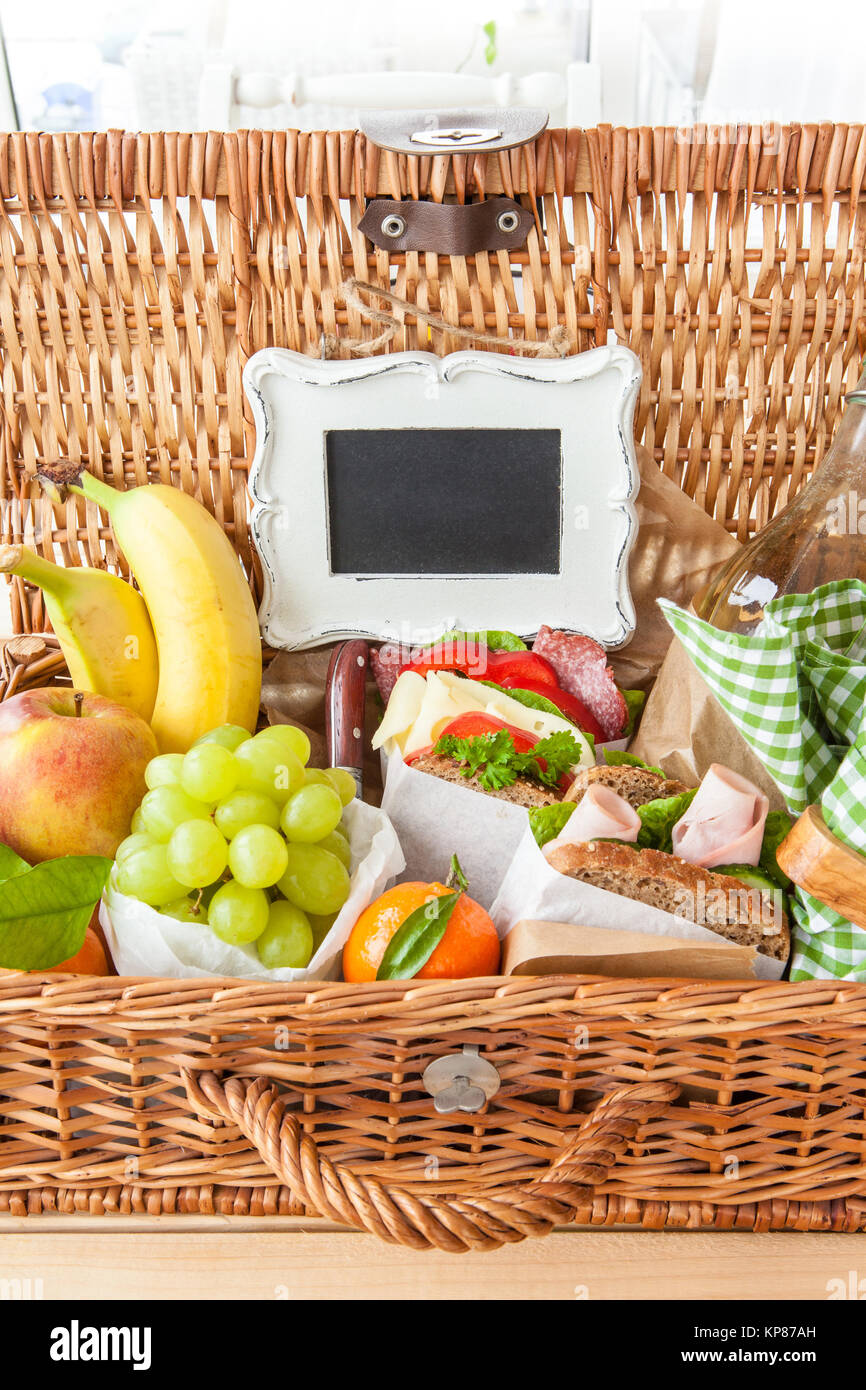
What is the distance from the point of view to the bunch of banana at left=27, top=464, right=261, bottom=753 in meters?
0.83

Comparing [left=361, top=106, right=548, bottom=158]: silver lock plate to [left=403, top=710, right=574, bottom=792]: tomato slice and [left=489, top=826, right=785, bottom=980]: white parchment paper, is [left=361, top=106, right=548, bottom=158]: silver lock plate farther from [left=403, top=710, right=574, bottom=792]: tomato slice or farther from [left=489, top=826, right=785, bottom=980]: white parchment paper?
[left=489, top=826, right=785, bottom=980]: white parchment paper

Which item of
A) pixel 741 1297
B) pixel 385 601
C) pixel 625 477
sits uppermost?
pixel 625 477

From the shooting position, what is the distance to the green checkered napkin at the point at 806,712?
0.54m

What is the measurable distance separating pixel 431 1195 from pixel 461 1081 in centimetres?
6

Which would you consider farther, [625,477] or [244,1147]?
[625,477]

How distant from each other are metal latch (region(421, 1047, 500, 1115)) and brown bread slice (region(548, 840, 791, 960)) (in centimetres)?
12

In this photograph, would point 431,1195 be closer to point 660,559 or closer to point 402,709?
point 402,709

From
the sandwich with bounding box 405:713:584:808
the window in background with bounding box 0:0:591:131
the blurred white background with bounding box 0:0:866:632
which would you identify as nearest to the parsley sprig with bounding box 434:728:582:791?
the sandwich with bounding box 405:713:584:808

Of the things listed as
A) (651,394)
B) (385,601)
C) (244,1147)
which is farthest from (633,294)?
(244,1147)

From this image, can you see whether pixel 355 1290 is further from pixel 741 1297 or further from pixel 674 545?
pixel 674 545

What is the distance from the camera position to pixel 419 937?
55 cm

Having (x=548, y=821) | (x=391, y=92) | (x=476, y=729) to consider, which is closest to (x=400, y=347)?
(x=476, y=729)

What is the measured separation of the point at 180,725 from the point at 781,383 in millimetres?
630

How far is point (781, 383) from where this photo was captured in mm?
897
